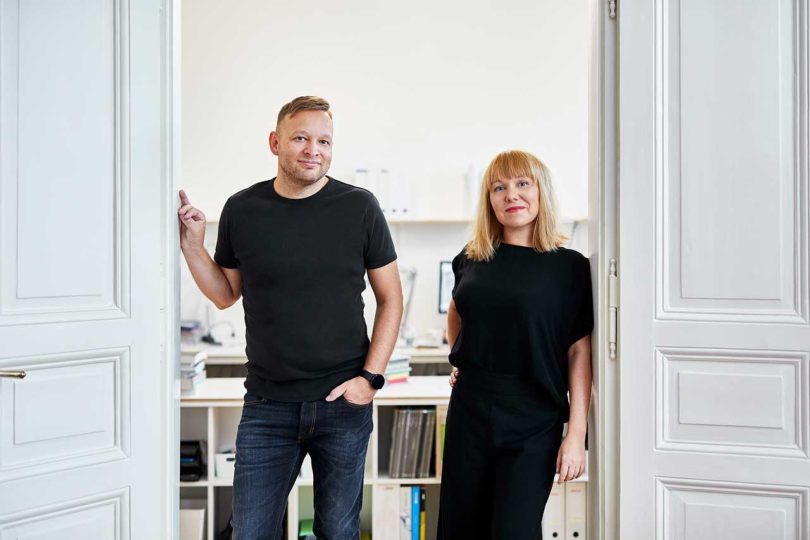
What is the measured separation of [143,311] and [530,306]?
0.99 m

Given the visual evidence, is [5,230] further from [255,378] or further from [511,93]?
[511,93]

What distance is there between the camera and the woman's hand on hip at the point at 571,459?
1591 mm

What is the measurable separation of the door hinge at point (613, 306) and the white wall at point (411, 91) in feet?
7.83

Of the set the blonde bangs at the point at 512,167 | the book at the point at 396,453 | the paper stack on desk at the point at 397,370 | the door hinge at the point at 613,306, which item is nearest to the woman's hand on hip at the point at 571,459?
the door hinge at the point at 613,306

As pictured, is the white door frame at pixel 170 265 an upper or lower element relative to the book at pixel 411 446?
upper

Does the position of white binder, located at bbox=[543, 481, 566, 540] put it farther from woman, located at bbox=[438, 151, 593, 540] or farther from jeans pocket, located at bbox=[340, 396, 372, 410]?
jeans pocket, located at bbox=[340, 396, 372, 410]

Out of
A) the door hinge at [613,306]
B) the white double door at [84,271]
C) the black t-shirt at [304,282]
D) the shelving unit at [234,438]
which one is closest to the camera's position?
the white double door at [84,271]

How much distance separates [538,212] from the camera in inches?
67.3

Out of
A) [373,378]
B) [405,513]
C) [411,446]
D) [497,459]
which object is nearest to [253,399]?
[373,378]

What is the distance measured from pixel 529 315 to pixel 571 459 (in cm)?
38

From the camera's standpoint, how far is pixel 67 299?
58.0 inches

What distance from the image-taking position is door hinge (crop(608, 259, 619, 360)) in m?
1.53

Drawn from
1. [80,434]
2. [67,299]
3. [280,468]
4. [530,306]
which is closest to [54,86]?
[67,299]

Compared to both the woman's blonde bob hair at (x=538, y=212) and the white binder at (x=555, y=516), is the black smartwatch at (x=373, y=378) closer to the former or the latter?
the woman's blonde bob hair at (x=538, y=212)
